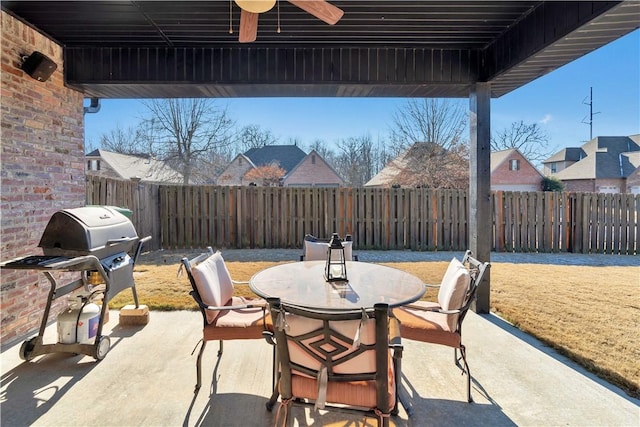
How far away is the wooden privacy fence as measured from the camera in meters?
7.53

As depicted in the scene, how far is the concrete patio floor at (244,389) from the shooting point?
1.98 metres

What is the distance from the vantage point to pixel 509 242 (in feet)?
25.4

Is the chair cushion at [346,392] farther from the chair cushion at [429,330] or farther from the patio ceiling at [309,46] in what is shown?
the patio ceiling at [309,46]

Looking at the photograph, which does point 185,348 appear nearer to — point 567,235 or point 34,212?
point 34,212

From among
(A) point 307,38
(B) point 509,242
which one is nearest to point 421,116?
(B) point 509,242

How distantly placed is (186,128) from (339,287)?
51.2 feet

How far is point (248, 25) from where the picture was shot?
2.53 metres

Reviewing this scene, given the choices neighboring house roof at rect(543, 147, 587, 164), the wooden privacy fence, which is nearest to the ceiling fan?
the wooden privacy fence

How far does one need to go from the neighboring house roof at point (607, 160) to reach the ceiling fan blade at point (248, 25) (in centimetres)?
2322

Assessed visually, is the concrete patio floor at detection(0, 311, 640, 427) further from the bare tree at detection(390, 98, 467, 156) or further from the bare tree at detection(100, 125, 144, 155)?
the bare tree at detection(100, 125, 144, 155)

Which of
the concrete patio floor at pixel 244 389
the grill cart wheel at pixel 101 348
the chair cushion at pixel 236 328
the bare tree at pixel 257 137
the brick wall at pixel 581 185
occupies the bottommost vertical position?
the concrete patio floor at pixel 244 389

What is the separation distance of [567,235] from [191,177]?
50.6 ft

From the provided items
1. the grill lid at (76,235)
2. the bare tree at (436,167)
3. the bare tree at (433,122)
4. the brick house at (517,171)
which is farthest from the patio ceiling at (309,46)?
the brick house at (517,171)

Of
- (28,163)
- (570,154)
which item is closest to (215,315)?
(28,163)
